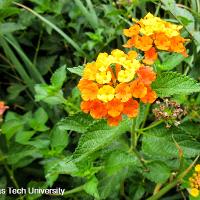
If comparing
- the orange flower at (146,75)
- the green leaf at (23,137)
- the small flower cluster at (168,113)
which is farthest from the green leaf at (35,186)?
the orange flower at (146,75)

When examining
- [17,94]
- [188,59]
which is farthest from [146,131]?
[17,94]

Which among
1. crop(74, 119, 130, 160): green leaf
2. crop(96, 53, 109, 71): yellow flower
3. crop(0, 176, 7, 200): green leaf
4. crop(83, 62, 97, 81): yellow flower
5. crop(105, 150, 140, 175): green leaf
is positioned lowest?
crop(0, 176, 7, 200): green leaf

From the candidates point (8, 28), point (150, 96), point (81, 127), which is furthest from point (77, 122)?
point (8, 28)

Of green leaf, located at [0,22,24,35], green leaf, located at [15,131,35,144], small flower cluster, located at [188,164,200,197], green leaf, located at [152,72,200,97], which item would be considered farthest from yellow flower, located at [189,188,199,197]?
green leaf, located at [0,22,24,35]

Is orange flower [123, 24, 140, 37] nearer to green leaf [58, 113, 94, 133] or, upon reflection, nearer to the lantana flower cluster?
the lantana flower cluster

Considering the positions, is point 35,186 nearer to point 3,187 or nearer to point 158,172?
point 3,187

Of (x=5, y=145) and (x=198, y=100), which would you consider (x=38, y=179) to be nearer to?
(x=5, y=145)
